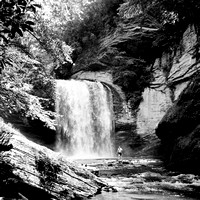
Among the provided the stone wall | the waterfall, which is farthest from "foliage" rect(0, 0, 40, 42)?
the stone wall

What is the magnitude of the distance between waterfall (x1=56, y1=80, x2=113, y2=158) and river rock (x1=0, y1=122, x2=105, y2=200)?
54.4 feet

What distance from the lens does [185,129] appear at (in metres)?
14.2

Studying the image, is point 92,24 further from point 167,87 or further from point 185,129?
point 185,129

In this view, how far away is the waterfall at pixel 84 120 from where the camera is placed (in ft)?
75.2

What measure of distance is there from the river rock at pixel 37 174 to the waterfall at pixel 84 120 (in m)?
16.6

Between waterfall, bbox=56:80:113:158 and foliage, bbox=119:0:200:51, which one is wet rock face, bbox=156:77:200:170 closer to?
foliage, bbox=119:0:200:51

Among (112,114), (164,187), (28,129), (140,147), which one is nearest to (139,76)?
(112,114)

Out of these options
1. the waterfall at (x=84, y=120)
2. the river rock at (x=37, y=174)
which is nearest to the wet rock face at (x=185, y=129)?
the river rock at (x=37, y=174)

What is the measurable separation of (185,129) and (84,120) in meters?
11.8

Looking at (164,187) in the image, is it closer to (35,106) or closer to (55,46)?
(35,106)

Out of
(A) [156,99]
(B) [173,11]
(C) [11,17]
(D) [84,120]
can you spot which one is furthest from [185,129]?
(C) [11,17]

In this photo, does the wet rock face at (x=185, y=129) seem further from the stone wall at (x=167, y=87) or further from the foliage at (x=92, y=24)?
the foliage at (x=92, y=24)

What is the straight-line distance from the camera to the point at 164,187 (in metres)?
7.58

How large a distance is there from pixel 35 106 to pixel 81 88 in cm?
1995
